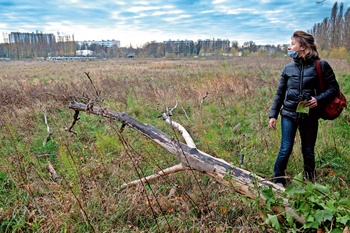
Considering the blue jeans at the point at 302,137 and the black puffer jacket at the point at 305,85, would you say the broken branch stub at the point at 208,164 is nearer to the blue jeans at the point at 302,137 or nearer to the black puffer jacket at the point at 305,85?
the blue jeans at the point at 302,137

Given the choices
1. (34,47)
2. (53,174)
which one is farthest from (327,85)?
(34,47)

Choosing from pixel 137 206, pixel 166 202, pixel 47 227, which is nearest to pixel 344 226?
pixel 166 202

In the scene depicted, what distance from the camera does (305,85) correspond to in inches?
117

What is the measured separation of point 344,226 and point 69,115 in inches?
267

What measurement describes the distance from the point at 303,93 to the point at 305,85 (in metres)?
0.09

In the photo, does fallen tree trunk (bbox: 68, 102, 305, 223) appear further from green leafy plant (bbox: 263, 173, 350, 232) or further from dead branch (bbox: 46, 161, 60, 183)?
dead branch (bbox: 46, 161, 60, 183)

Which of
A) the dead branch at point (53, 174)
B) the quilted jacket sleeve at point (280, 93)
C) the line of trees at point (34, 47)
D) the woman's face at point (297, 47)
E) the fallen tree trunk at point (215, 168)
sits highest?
the line of trees at point (34, 47)

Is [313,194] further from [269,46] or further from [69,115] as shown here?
[269,46]

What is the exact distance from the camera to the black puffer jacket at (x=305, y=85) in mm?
2914

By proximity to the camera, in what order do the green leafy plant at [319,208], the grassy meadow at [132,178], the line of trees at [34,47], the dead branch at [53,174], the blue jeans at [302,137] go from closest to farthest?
the green leafy plant at [319,208], the grassy meadow at [132,178], the blue jeans at [302,137], the dead branch at [53,174], the line of trees at [34,47]

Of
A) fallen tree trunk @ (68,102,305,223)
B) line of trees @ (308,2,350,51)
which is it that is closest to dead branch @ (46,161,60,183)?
fallen tree trunk @ (68,102,305,223)

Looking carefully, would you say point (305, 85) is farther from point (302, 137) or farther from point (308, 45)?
point (302, 137)

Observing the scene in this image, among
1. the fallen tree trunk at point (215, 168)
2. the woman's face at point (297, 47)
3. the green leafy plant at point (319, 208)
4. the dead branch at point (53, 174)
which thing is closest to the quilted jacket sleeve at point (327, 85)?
the woman's face at point (297, 47)

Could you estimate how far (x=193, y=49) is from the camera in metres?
94.9
